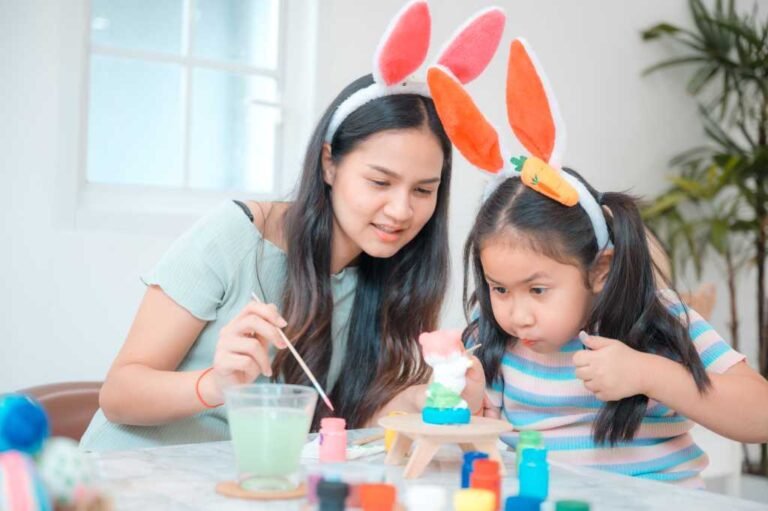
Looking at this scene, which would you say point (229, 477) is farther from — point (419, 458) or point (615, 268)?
point (615, 268)

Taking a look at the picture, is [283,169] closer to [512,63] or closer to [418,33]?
[418,33]

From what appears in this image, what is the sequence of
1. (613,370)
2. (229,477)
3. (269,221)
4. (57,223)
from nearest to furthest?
1. (229,477)
2. (613,370)
3. (269,221)
4. (57,223)

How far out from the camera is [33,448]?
83 cm

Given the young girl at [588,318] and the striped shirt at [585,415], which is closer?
the young girl at [588,318]

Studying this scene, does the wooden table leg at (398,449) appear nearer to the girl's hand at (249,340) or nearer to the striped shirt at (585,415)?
the girl's hand at (249,340)

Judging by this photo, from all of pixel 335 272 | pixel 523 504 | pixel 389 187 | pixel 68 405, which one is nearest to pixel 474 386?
pixel 389 187

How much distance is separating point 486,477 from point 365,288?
953 mm

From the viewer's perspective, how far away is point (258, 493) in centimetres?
98

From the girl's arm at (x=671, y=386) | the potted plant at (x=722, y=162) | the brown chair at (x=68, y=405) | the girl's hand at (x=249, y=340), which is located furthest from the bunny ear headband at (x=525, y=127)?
the potted plant at (x=722, y=162)

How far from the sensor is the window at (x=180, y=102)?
254 cm

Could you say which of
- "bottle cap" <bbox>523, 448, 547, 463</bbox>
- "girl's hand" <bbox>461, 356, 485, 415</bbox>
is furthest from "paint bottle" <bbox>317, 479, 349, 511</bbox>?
"girl's hand" <bbox>461, 356, 485, 415</bbox>

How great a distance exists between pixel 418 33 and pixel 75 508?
1.03 metres

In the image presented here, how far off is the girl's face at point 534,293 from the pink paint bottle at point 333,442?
41 cm

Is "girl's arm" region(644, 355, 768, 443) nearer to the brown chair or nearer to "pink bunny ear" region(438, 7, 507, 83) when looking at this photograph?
"pink bunny ear" region(438, 7, 507, 83)
